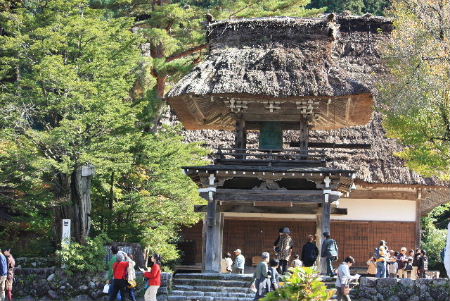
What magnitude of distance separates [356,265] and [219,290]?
9.73m

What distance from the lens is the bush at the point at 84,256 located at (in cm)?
2297

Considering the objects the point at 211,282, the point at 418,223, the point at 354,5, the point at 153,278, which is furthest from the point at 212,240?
the point at 354,5

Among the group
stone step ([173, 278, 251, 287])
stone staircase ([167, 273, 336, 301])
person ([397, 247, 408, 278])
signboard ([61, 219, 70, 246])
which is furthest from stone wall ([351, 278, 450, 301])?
signboard ([61, 219, 70, 246])

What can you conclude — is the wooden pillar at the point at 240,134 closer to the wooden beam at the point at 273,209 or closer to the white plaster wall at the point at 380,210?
the wooden beam at the point at 273,209

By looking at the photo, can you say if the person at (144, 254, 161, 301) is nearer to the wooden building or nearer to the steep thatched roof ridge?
the wooden building

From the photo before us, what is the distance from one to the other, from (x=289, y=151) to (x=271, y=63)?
2.71 metres

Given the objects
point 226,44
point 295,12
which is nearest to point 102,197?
point 226,44

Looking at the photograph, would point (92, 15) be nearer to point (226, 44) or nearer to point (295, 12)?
point (226, 44)

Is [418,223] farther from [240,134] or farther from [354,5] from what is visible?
[354,5]

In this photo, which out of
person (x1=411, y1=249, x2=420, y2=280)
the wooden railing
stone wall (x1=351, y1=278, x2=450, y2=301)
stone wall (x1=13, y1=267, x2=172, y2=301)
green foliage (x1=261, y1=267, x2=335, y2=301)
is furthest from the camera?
person (x1=411, y1=249, x2=420, y2=280)

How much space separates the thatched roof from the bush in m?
4.84

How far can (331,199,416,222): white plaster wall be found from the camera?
3158 centimetres

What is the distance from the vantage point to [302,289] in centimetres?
1422

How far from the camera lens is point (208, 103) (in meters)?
26.9
